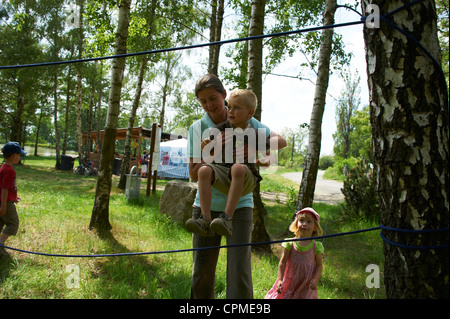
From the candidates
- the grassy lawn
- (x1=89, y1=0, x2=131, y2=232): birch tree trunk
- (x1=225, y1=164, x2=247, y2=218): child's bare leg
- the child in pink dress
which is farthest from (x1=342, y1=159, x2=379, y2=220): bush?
(x1=225, y1=164, x2=247, y2=218): child's bare leg

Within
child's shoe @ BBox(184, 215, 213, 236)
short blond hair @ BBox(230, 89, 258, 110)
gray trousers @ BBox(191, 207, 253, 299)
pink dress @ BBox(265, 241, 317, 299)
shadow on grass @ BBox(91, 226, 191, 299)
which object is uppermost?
short blond hair @ BBox(230, 89, 258, 110)

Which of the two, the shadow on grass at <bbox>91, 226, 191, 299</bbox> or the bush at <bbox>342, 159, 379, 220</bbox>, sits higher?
the bush at <bbox>342, 159, 379, 220</bbox>

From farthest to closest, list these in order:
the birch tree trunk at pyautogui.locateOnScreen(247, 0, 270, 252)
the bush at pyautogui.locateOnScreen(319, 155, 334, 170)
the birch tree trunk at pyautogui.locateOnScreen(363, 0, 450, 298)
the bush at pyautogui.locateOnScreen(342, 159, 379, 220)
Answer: the bush at pyautogui.locateOnScreen(319, 155, 334, 170) → the bush at pyautogui.locateOnScreen(342, 159, 379, 220) → the birch tree trunk at pyautogui.locateOnScreen(247, 0, 270, 252) → the birch tree trunk at pyautogui.locateOnScreen(363, 0, 450, 298)

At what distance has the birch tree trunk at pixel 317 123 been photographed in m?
5.62

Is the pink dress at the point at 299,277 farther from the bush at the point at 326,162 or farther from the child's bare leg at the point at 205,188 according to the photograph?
the bush at the point at 326,162

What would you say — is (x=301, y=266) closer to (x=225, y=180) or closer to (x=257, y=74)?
(x=225, y=180)

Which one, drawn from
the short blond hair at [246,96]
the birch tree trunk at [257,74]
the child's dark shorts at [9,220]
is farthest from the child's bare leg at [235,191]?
the child's dark shorts at [9,220]

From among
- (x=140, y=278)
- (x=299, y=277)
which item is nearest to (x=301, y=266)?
(x=299, y=277)

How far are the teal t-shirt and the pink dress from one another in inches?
31.3

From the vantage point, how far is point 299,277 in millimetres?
2436

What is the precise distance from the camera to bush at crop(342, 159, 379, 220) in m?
6.63

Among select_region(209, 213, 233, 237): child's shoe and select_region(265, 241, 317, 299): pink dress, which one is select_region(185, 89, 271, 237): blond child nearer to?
select_region(209, 213, 233, 237): child's shoe

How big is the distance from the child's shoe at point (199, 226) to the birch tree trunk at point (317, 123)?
13.0 ft
